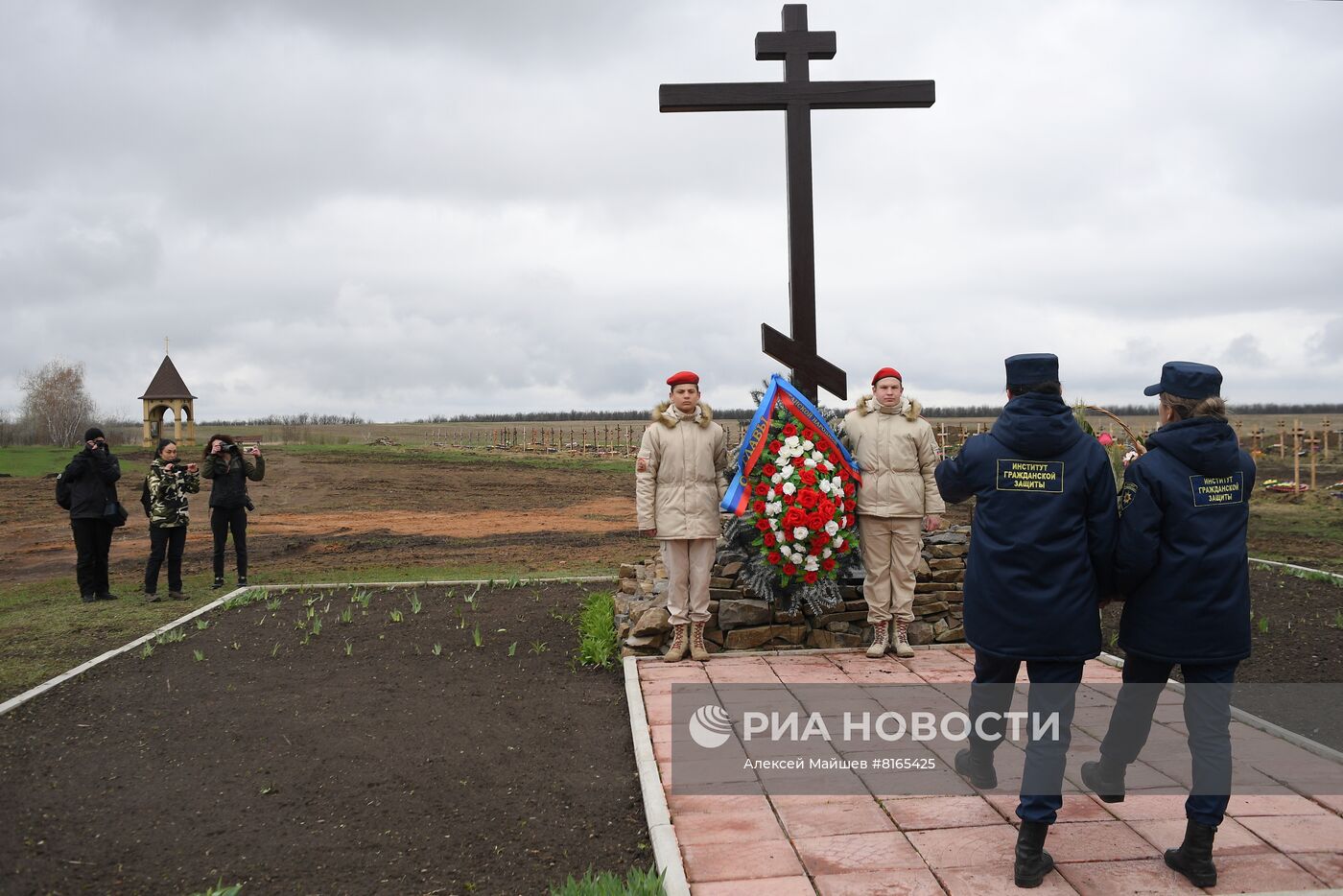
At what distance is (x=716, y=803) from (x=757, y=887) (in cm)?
68

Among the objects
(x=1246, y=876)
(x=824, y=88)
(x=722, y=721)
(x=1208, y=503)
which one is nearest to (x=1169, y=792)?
(x=1246, y=876)

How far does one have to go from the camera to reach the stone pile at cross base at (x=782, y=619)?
606cm

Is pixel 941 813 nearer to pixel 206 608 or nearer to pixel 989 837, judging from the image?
pixel 989 837

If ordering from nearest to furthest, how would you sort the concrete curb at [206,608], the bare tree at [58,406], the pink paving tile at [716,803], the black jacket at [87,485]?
1. the pink paving tile at [716,803]
2. the concrete curb at [206,608]
3. the black jacket at [87,485]
4. the bare tree at [58,406]

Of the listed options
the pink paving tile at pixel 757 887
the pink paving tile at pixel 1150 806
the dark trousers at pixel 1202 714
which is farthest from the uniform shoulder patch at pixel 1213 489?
the pink paving tile at pixel 757 887

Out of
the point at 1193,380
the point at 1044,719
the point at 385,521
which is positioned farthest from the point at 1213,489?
the point at 385,521

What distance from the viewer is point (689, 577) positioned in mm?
5891

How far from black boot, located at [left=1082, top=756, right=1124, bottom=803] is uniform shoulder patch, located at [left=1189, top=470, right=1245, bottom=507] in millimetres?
1128

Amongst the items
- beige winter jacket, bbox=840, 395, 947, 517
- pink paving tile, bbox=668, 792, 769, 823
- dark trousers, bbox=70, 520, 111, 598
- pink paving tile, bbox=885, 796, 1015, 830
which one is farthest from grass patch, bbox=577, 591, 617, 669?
dark trousers, bbox=70, 520, 111, 598

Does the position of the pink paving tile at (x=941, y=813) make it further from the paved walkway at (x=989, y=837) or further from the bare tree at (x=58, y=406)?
the bare tree at (x=58, y=406)

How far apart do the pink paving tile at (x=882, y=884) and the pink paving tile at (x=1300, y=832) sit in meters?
1.30

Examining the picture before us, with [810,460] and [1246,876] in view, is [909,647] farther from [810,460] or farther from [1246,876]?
[1246,876]

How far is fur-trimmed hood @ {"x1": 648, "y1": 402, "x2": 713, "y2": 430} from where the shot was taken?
19.2ft

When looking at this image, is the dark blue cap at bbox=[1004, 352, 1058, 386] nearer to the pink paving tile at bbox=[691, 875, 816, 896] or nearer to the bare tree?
the pink paving tile at bbox=[691, 875, 816, 896]
